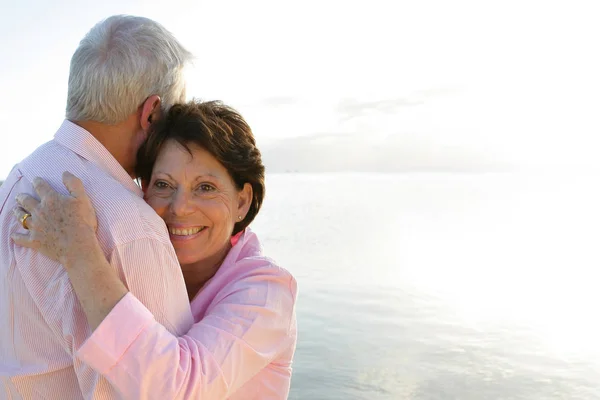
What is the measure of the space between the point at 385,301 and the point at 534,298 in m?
2.28

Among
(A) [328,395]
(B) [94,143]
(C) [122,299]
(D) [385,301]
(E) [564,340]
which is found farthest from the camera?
(D) [385,301]

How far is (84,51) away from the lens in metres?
1.98

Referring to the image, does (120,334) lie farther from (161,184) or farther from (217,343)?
(161,184)

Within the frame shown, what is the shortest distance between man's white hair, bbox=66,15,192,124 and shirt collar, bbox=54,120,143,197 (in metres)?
0.06

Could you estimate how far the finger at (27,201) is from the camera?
5.85 ft

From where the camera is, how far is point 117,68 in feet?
6.42

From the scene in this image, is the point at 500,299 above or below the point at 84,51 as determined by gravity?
below

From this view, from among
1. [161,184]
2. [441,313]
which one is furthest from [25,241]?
[441,313]

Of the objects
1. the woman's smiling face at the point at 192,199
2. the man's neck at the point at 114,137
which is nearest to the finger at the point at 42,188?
the man's neck at the point at 114,137

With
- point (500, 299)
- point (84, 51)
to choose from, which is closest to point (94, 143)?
point (84, 51)

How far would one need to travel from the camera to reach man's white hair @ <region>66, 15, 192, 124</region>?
77.1 inches

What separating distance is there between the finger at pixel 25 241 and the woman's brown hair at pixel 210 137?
53 cm

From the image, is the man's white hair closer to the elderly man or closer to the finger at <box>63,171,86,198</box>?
the elderly man

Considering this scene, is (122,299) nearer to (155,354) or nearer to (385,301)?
(155,354)
